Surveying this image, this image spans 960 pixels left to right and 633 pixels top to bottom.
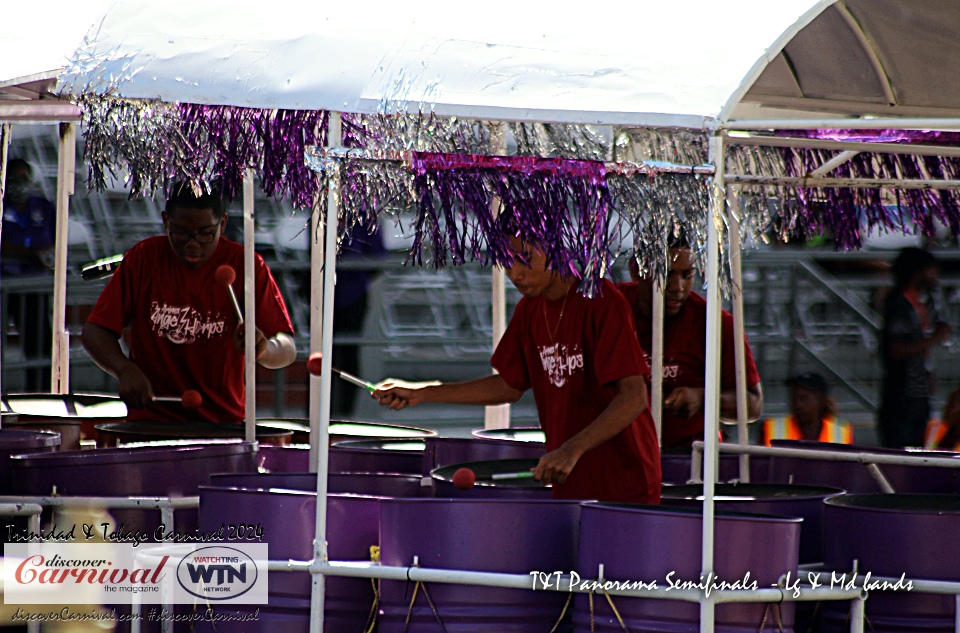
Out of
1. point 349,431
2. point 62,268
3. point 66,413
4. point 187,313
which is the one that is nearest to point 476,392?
point 349,431

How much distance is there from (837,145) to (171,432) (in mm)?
2011

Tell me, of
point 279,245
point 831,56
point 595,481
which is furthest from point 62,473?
point 279,245

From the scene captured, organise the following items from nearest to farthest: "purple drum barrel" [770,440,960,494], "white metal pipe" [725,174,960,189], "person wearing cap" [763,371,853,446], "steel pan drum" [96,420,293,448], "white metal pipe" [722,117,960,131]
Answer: "white metal pipe" [722,117,960,131] < "steel pan drum" [96,420,293,448] < "purple drum barrel" [770,440,960,494] < "white metal pipe" [725,174,960,189] < "person wearing cap" [763,371,853,446]

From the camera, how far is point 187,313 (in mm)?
4227

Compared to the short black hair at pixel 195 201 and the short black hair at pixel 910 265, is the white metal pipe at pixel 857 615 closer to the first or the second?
the short black hair at pixel 195 201

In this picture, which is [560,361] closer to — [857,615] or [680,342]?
[857,615]

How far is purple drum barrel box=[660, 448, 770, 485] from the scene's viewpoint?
13.4 ft

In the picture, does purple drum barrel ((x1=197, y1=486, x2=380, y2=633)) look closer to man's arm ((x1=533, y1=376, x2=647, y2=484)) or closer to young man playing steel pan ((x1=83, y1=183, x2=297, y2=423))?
man's arm ((x1=533, y1=376, x2=647, y2=484))

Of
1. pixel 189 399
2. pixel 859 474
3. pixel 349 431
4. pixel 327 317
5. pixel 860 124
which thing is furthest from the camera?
pixel 349 431

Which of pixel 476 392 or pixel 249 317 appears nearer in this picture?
pixel 476 392

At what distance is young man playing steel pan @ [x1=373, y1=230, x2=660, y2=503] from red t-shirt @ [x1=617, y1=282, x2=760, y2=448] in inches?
51.5

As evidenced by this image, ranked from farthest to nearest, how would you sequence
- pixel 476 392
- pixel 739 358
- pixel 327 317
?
pixel 739 358 < pixel 476 392 < pixel 327 317

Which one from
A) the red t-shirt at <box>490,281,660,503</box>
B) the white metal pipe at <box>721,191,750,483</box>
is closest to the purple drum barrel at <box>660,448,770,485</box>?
the white metal pipe at <box>721,191,750,483</box>

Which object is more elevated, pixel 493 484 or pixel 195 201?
pixel 195 201
